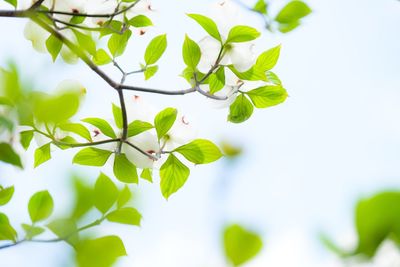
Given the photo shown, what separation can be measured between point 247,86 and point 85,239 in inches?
29.1

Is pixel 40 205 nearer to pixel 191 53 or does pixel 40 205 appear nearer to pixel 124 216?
pixel 124 216

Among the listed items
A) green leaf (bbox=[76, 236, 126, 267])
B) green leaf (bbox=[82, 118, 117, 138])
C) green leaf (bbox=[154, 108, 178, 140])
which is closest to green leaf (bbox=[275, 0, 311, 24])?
green leaf (bbox=[154, 108, 178, 140])

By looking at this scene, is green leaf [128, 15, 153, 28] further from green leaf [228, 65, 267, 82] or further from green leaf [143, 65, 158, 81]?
green leaf [228, 65, 267, 82]

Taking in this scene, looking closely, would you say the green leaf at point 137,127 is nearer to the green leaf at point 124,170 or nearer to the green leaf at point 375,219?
the green leaf at point 124,170

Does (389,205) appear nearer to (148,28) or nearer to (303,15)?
(303,15)

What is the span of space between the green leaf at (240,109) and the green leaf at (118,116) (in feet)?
0.74

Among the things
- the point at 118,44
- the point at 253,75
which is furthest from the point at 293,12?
the point at 118,44

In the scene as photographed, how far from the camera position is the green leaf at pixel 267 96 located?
103cm

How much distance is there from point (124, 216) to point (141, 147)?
24 cm

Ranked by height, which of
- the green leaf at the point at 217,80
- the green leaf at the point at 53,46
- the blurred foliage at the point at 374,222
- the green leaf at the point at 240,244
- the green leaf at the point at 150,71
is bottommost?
the green leaf at the point at 150,71

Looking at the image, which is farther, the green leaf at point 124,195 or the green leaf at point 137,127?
the green leaf at point 137,127

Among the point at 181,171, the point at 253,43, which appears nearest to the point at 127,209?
the point at 181,171

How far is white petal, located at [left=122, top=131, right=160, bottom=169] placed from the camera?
3.01 ft

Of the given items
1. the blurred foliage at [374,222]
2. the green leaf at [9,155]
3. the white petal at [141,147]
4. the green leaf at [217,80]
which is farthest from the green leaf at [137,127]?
the blurred foliage at [374,222]
